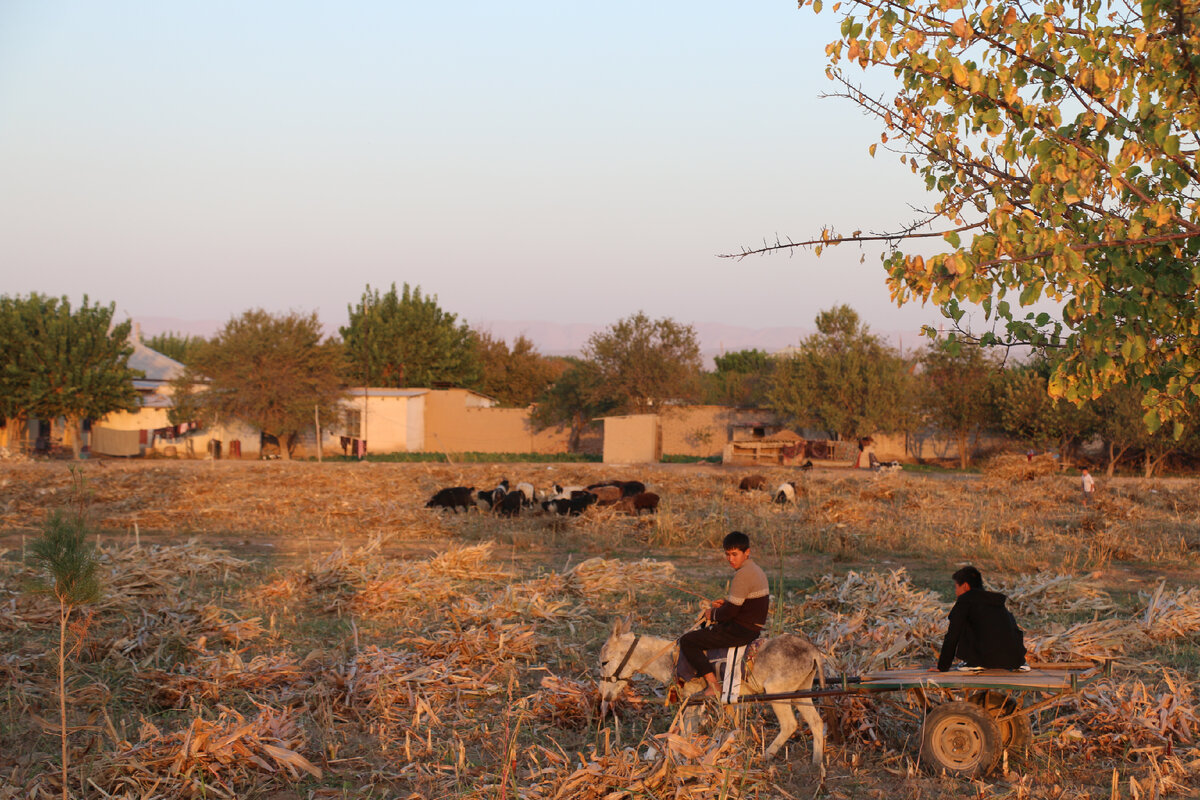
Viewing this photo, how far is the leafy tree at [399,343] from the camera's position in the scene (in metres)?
57.8

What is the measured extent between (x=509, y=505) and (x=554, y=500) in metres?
1.05

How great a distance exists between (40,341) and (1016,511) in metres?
40.1

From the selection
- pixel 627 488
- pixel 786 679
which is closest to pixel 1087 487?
pixel 627 488

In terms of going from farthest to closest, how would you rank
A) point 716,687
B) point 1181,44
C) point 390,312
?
point 390,312 → point 716,687 → point 1181,44

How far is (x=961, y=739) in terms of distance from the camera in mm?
5984

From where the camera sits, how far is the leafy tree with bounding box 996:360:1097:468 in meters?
37.9

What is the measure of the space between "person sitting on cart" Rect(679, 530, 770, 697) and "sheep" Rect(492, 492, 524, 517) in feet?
46.8

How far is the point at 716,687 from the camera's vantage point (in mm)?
6457

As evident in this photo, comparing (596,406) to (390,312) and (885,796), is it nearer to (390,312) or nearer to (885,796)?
(390,312)

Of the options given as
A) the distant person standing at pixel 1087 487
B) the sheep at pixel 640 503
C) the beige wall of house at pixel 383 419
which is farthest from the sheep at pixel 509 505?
the beige wall of house at pixel 383 419

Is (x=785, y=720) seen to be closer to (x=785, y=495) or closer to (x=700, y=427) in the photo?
(x=785, y=495)

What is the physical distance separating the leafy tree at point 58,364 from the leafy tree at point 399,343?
51.2 ft

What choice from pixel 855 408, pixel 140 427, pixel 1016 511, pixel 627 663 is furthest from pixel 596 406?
pixel 627 663

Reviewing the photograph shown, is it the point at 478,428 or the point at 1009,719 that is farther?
the point at 478,428
